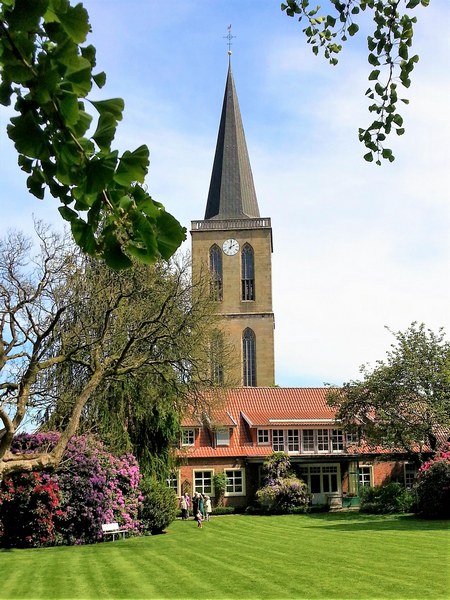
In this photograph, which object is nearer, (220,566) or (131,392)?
(220,566)

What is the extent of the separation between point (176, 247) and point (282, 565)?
15.2 metres

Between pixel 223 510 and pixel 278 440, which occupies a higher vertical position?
pixel 278 440

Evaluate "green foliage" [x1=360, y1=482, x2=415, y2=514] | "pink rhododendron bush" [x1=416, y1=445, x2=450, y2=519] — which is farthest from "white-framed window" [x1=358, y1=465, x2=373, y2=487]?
"pink rhododendron bush" [x1=416, y1=445, x2=450, y2=519]

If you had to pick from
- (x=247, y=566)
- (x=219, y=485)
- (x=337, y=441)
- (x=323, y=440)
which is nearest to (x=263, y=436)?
(x=323, y=440)

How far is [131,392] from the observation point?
27.4 metres

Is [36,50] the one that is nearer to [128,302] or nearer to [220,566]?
[220,566]

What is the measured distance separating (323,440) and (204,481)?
7.74 meters

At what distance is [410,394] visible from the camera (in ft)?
116

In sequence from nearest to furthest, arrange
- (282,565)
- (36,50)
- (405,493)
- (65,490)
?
(36,50)
(282,565)
(65,490)
(405,493)

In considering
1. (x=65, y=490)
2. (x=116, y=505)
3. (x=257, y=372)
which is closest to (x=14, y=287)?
(x=65, y=490)

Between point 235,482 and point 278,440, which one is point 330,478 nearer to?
point 278,440

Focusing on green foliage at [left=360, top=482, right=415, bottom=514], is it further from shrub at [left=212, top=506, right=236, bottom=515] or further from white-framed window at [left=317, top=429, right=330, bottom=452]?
shrub at [left=212, top=506, right=236, bottom=515]

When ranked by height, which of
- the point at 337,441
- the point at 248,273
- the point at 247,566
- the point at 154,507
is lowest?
the point at 247,566

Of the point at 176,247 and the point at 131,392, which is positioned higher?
the point at 131,392
